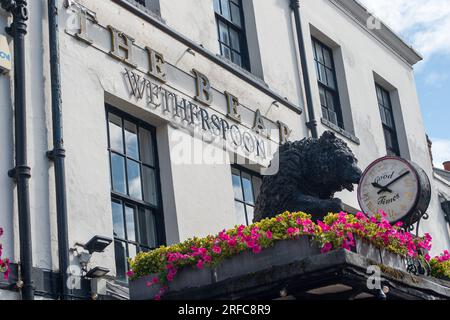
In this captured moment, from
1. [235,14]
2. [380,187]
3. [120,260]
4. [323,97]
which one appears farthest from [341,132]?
[120,260]

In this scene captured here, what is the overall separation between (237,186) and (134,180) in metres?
2.77

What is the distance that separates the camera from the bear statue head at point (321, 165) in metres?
11.4

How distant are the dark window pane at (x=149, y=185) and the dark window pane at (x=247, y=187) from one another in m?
2.40

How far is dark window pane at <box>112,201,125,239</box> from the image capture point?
1238cm

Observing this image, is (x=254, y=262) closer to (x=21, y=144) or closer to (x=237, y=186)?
(x=21, y=144)

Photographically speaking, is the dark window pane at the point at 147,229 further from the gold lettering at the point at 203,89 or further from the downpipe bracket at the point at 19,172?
the downpipe bracket at the point at 19,172

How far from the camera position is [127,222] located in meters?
12.7

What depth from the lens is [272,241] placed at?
9711 mm

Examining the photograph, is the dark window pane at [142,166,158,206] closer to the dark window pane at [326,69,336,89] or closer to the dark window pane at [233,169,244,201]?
the dark window pane at [233,169,244,201]

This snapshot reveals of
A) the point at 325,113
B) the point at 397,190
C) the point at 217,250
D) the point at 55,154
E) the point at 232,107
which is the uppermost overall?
the point at 325,113

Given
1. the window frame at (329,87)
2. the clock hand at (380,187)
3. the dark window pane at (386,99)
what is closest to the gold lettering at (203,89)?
the clock hand at (380,187)

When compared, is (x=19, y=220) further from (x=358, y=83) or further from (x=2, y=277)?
(x=358, y=83)

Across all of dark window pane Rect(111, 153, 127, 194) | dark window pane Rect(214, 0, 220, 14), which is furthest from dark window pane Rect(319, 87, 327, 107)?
dark window pane Rect(111, 153, 127, 194)

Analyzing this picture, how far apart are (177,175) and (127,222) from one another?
131 cm
